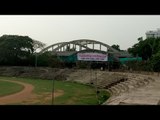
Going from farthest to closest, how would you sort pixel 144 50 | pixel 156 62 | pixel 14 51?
1. pixel 144 50
2. pixel 14 51
3. pixel 156 62

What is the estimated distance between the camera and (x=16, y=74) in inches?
Result: 1689

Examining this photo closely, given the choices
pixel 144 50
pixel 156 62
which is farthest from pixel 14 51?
pixel 156 62

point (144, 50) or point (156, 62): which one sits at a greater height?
point (144, 50)

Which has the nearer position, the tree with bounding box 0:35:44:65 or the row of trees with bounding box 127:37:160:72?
the row of trees with bounding box 127:37:160:72

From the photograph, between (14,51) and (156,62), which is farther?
(14,51)

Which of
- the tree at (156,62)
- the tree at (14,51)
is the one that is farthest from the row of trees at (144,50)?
the tree at (14,51)

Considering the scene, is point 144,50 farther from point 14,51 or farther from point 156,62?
point 156,62

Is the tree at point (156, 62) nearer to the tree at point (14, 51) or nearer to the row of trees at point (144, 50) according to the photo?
the row of trees at point (144, 50)

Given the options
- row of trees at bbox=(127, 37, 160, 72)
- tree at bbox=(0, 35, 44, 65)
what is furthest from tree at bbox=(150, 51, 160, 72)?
tree at bbox=(0, 35, 44, 65)

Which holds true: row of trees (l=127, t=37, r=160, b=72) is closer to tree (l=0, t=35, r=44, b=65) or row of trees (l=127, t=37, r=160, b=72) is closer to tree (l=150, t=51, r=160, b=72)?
tree (l=150, t=51, r=160, b=72)

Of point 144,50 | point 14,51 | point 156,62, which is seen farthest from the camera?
point 144,50

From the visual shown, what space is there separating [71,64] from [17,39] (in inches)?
359
